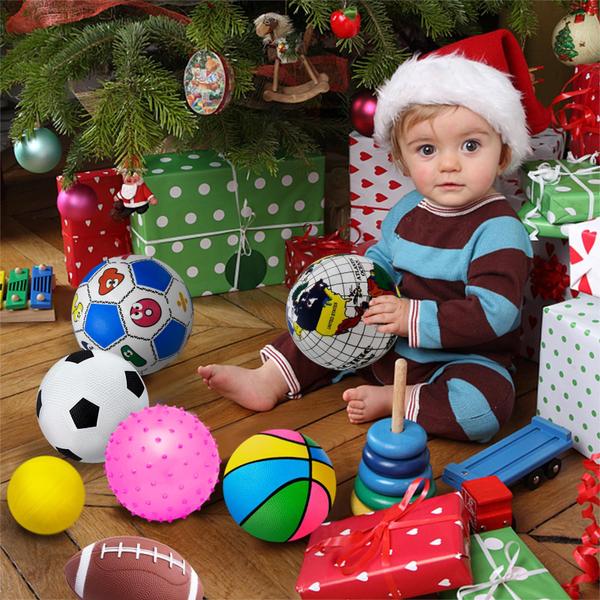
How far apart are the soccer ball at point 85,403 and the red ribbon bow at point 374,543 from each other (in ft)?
1.23

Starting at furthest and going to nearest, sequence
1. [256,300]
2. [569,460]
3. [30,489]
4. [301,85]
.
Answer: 1. [256,300]
2. [301,85]
3. [569,460]
4. [30,489]

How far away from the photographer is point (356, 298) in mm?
1405

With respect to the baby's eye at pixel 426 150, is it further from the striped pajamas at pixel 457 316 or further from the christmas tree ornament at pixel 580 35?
the christmas tree ornament at pixel 580 35

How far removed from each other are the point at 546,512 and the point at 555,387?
0.73ft

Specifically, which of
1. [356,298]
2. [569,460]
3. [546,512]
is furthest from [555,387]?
[356,298]

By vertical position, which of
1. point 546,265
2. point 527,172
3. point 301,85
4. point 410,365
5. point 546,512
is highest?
point 301,85

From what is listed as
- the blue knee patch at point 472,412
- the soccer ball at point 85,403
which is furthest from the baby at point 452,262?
the soccer ball at point 85,403

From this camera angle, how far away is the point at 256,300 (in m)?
1.94

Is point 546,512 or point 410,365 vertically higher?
point 410,365

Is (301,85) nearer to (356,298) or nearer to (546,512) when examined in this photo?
(356,298)

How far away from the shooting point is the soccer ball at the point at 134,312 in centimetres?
152

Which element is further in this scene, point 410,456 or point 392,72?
point 392,72

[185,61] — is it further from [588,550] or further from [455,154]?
[588,550]

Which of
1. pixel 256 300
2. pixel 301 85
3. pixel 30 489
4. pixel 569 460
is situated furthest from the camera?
pixel 256 300
